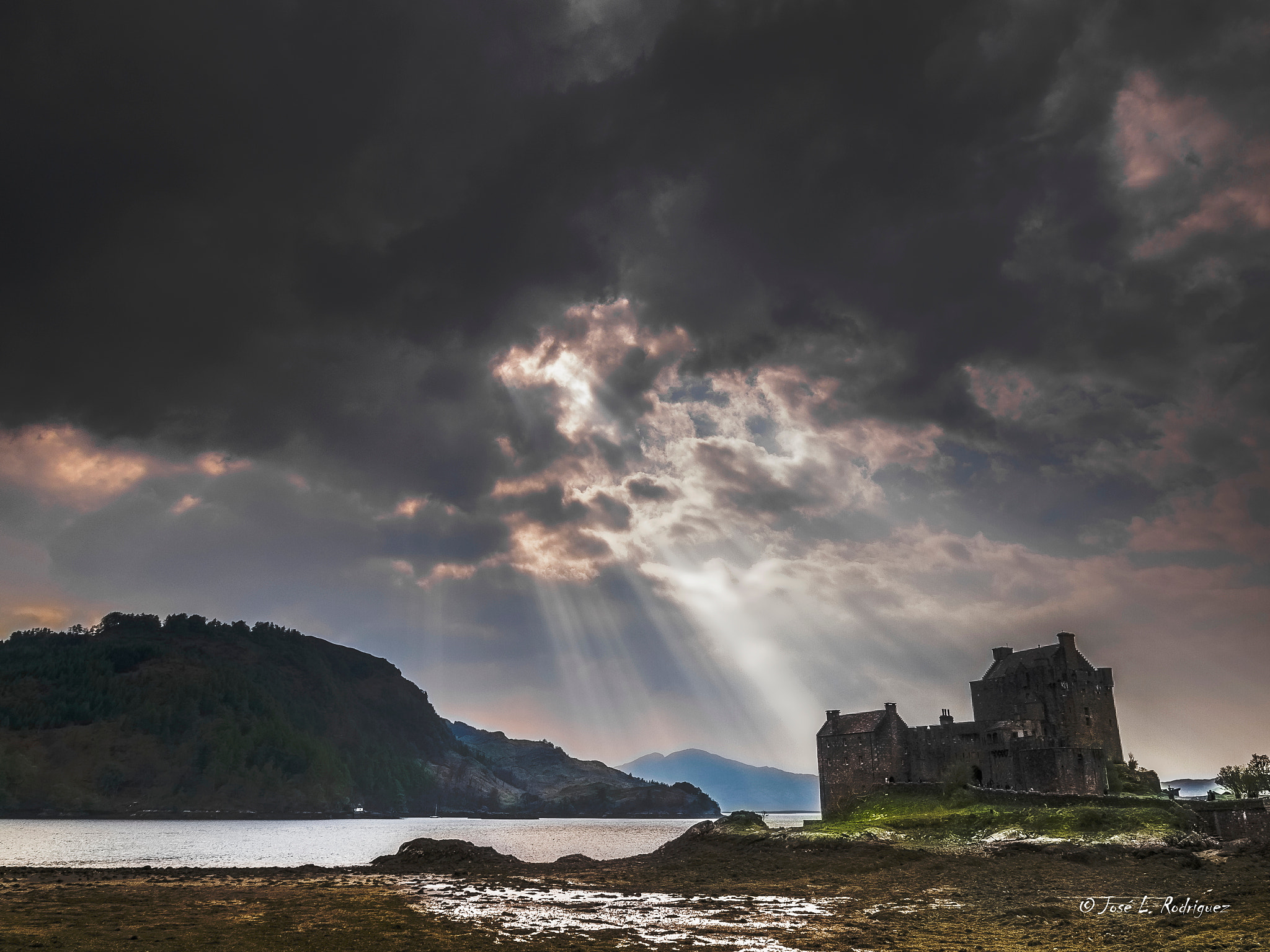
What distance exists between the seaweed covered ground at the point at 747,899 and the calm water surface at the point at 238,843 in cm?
2792

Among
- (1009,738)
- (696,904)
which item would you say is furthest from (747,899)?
(1009,738)

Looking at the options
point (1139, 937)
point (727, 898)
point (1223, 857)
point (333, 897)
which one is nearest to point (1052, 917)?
point (1139, 937)

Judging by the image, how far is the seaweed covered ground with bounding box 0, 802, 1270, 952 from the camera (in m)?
29.2

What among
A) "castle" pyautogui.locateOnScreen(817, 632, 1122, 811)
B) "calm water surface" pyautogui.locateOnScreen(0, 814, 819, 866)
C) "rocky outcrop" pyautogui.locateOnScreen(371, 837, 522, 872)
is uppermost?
"castle" pyautogui.locateOnScreen(817, 632, 1122, 811)

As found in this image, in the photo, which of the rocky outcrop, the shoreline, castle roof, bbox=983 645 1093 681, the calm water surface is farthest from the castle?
the rocky outcrop

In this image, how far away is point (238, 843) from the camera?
118500mm

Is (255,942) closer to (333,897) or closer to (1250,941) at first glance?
(333,897)

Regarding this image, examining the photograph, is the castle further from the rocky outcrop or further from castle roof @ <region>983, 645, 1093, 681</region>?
the rocky outcrop

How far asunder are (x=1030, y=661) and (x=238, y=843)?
11479 centimetres

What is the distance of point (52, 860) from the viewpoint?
77.8 metres

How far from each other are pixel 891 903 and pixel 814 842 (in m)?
28.2

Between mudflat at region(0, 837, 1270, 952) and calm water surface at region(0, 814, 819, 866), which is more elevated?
mudflat at region(0, 837, 1270, 952)

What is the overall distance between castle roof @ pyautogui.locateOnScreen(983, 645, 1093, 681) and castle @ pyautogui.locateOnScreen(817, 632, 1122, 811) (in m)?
0.09

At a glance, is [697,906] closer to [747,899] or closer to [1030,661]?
[747,899]
